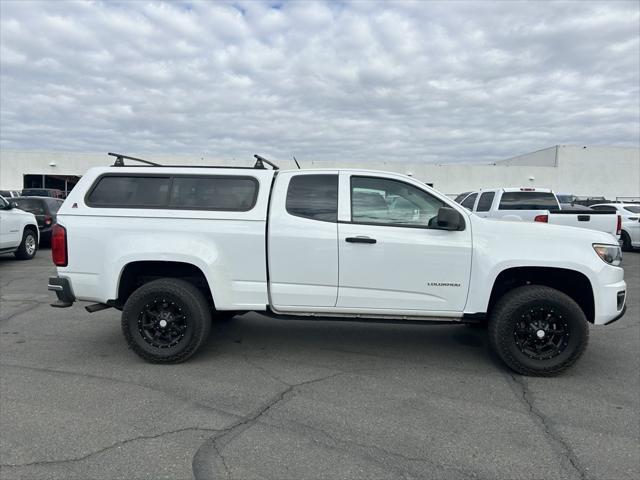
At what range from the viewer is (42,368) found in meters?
4.82

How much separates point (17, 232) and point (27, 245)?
2.65ft

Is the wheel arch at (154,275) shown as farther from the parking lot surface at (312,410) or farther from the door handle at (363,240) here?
the door handle at (363,240)

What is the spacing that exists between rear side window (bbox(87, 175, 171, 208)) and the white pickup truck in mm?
14

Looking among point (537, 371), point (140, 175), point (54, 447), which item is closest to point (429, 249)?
point (537, 371)

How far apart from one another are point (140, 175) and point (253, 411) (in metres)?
2.70

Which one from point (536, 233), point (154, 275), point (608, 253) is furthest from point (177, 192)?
point (608, 253)

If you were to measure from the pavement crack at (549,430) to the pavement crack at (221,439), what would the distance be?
196cm

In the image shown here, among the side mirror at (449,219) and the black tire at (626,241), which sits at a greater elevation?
the side mirror at (449,219)

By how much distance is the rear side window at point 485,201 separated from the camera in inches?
525

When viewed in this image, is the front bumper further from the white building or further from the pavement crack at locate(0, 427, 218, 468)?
the white building

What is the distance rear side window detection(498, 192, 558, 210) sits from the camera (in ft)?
41.6

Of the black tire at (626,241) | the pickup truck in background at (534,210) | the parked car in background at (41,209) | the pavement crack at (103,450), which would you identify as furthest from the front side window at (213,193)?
the black tire at (626,241)

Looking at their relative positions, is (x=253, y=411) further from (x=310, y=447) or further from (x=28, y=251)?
(x=28, y=251)

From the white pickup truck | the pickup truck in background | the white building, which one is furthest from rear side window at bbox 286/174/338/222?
the white building
